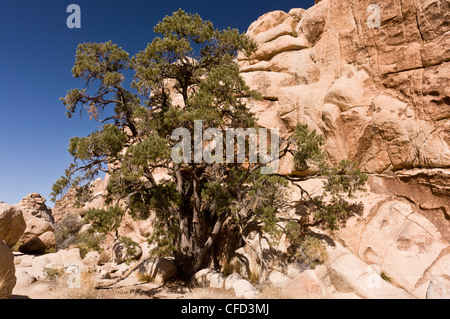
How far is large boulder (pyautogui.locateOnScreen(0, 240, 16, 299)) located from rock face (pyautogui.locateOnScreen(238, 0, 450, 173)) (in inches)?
490

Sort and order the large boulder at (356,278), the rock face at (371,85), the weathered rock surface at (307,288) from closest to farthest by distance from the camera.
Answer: the weathered rock surface at (307,288) < the large boulder at (356,278) < the rock face at (371,85)

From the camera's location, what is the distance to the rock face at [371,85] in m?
10.9

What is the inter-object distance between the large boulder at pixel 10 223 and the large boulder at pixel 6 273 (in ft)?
12.9

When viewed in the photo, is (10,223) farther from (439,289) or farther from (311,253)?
(439,289)

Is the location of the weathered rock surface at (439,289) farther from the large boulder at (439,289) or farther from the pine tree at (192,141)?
the pine tree at (192,141)

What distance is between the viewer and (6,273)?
690 cm

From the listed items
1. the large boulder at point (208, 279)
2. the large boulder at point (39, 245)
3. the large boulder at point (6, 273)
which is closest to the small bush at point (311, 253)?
the large boulder at point (208, 279)

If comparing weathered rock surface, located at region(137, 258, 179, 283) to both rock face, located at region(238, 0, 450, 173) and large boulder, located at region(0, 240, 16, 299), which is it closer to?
large boulder, located at region(0, 240, 16, 299)

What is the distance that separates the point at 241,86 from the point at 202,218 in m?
6.56

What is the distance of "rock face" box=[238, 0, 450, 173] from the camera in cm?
1093

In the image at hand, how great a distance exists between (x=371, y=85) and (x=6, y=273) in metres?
15.8

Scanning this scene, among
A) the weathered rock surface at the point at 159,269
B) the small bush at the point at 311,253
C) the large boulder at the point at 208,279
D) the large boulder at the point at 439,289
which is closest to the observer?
the large boulder at the point at 439,289

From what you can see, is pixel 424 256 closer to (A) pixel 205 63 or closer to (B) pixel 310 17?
(A) pixel 205 63

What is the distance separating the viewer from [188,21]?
36.8ft
